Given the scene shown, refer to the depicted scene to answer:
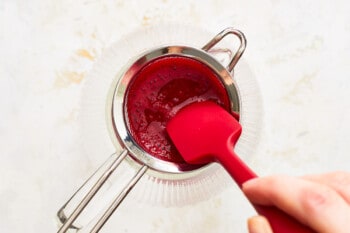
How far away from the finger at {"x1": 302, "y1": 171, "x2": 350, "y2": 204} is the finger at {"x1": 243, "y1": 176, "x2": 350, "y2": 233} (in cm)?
2

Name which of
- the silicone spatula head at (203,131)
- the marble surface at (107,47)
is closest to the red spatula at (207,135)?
the silicone spatula head at (203,131)

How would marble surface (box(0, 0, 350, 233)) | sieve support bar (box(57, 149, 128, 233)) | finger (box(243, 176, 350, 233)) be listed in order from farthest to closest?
marble surface (box(0, 0, 350, 233)) < sieve support bar (box(57, 149, 128, 233)) < finger (box(243, 176, 350, 233))

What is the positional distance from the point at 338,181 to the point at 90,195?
23cm

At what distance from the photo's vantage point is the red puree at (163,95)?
521 millimetres

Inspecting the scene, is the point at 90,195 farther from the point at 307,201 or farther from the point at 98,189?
the point at 307,201

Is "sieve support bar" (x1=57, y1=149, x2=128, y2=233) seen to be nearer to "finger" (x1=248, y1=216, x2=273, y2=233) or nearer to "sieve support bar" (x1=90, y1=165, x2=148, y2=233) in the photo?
"sieve support bar" (x1=90, y1=165, x2=148, y2=233)

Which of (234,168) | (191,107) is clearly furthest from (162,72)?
(234,168)

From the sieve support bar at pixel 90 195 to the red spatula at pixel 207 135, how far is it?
0.06 meters

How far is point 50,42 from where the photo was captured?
1.88ft

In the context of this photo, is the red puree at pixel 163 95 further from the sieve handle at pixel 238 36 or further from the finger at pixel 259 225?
the finger at pixel 259 225

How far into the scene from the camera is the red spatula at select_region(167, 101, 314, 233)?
1.46 ft

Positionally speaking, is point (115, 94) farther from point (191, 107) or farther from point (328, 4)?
point (328, 4)

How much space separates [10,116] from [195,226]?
27cm

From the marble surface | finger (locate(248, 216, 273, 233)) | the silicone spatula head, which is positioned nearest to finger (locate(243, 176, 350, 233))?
finger (locate(248, 216, 273, 233))
